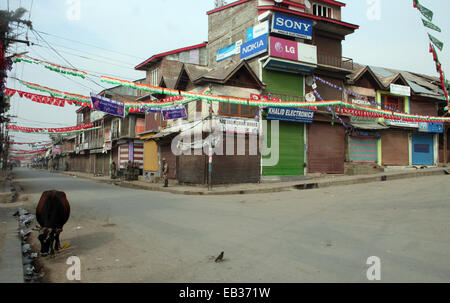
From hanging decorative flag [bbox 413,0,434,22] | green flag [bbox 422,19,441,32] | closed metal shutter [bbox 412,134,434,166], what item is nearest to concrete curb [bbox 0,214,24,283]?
hanging decorative flag [bbox 413,0,434,22]

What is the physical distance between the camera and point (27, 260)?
5.47 meters

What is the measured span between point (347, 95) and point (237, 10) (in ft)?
37.0

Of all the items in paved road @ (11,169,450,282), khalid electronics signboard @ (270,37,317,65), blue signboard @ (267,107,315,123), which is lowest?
paved road @ (11,169,450,282)

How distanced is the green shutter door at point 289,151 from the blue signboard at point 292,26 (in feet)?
20.5

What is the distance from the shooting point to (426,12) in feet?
44.4

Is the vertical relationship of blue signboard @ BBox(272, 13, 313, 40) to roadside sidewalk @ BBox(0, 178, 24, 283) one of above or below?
above

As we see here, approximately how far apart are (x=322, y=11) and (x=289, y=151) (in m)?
12.0

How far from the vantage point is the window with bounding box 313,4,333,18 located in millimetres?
24703

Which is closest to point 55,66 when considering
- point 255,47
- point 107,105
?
point 107,105

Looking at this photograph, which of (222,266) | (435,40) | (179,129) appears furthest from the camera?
(179,129)

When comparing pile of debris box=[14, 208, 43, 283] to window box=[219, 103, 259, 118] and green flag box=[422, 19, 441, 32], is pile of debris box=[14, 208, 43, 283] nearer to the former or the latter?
window box=[219, 103, 259, 118]

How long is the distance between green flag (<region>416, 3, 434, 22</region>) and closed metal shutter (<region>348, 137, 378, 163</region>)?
40.8 feet
